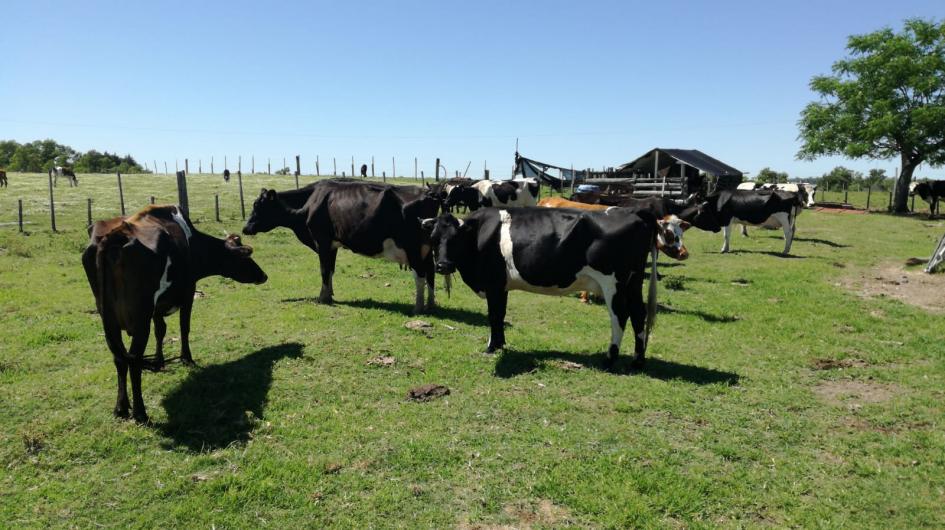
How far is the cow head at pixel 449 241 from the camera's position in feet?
28.4

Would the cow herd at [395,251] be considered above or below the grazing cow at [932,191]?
below

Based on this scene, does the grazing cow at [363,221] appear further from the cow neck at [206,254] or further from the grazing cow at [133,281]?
the grazing cow at [133,281]

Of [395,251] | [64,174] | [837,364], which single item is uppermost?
[64,174]

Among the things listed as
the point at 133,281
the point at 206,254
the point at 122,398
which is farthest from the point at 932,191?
the point at 122,398

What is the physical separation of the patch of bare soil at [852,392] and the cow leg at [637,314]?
2063mm

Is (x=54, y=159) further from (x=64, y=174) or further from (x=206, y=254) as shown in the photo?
(x=206, y=254)

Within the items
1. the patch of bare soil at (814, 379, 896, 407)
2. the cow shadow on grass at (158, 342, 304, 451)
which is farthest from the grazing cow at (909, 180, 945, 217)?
the cow shadow on grass at (158, 342, 304, 451)

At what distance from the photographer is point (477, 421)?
642 cm

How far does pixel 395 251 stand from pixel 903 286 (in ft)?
37.5

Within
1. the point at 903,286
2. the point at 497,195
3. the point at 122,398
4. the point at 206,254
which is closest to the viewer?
the point at 122,398

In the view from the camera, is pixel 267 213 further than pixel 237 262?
Yes

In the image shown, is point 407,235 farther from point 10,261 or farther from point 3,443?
point 10,261

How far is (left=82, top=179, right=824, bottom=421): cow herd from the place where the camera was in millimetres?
6074

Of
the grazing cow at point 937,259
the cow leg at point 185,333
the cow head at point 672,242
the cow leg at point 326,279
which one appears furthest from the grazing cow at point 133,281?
the grazing cow at point 937,259
